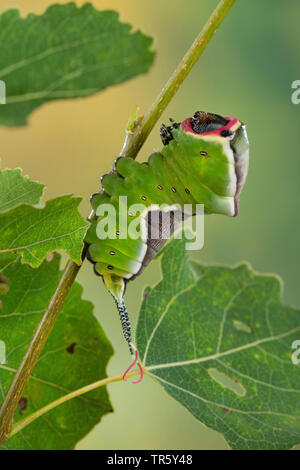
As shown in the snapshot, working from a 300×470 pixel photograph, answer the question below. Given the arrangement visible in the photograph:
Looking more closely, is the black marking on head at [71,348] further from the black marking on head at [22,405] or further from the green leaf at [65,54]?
the green leaf at [65,54]

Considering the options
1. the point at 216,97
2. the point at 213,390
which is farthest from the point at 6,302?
the point at 216,97

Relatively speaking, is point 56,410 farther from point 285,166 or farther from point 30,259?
point 285,166

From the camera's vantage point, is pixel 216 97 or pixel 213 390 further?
pixel 216 97

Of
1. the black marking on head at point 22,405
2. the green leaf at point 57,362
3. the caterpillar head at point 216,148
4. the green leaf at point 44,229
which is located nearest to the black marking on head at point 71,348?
the green leaf at point 57,362

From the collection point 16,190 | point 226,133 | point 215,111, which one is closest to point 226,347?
point 226,133

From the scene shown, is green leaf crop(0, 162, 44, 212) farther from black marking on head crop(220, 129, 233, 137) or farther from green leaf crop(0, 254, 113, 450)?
black marking on head crop(220, 129, 233, 137)
